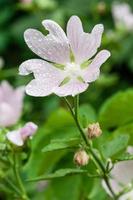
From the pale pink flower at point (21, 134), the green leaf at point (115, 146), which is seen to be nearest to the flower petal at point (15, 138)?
the pale pink flower at point (21, 134)

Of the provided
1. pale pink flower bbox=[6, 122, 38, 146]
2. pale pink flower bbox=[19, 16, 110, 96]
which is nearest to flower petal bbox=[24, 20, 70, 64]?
pale pink flower bbox=[19, 16, 110, 96]

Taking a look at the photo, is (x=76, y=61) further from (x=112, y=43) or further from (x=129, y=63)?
(x=129, y=63)

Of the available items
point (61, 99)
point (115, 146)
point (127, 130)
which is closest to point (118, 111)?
point (127, 130)

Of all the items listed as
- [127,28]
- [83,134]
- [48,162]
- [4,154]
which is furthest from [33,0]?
[83,134]

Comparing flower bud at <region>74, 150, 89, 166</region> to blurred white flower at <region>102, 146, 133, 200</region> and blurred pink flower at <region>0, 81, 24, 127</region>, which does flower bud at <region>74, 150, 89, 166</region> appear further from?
blurred pink flower at <region>0, 81, 24, 127</region>

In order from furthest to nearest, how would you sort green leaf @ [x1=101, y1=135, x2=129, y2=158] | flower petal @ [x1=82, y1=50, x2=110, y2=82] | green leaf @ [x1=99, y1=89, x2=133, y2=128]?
green leaf @ [x1=99, y1=89, x2=133, y2=128] → green leaf @ [x1=101, y1=135, x2=129, y2=158] → flower petal @ [x1=82, y1=50, x2=110, y2=82]

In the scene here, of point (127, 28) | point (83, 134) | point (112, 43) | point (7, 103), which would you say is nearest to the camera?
point (83, 134)
